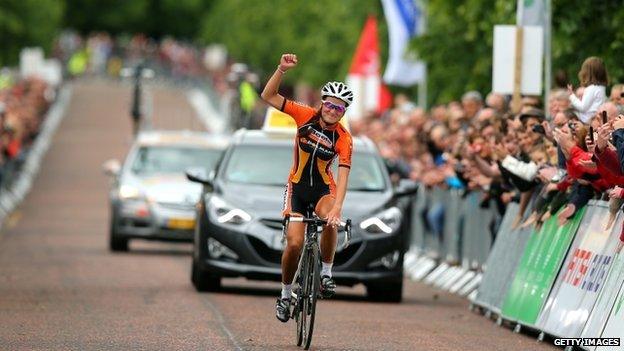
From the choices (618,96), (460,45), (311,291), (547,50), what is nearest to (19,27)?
(460,45)

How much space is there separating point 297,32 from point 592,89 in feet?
212

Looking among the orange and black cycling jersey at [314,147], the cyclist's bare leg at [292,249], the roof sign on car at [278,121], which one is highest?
the orange and black cycling jersey at [314,147]

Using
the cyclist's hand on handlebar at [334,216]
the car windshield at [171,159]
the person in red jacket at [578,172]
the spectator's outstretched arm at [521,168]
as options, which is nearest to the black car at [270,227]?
the spectator's outstretched arm at [521,168]

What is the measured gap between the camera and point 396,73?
123 ft

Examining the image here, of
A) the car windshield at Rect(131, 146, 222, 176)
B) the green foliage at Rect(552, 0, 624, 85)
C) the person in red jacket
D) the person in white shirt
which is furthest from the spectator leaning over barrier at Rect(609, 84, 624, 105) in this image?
the car windshield at Rect(131, 146, 222, 176)

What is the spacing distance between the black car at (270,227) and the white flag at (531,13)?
270 cm

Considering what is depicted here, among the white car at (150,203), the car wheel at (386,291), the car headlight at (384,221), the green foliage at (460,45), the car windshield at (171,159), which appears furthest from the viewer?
the car windshield at (171,159)

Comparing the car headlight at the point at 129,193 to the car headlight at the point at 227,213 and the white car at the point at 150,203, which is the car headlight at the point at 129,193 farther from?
the car headlight at the point at 227,213

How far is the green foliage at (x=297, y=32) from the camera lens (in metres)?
58.2

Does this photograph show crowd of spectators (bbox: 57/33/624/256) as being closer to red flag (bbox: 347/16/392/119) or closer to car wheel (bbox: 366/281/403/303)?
car wheel (bbox: 366/281/403/303)

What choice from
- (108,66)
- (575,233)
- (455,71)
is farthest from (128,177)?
(108,66)

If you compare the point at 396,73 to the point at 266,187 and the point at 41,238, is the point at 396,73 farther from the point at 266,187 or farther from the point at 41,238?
the point at 266,187

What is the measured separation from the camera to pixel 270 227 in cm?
2077

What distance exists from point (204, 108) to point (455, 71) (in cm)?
6362
